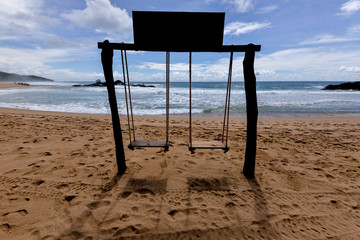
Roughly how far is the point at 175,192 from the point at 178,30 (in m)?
2.58

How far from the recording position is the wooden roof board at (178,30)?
2.96 m

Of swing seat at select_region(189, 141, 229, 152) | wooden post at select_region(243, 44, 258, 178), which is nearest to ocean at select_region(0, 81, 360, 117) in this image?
swing seat at select_region(189, 141, 229, 152)

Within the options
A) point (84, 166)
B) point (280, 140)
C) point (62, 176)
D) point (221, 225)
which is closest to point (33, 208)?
point (62, 176)

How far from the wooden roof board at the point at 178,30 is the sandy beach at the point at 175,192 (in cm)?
229

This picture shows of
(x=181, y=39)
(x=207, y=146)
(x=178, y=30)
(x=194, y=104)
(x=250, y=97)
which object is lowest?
(x=194, y=104)

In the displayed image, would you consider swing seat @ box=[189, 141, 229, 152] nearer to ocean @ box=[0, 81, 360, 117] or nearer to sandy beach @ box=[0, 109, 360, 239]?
sandy beach @ box=[0, 109, 360, 239]

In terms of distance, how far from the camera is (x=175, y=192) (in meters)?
2.98

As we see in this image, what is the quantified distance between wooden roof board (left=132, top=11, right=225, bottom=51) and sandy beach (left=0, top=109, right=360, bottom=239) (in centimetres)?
229

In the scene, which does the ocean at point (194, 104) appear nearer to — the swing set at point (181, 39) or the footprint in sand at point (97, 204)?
the swing set at point (181, 39)

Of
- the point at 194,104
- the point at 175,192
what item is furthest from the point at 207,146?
the point at 194,104

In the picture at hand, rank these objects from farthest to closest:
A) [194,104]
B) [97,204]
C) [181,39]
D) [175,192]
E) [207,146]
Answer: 1. [194,104]
2. [207,146]
3. [181,39]
4. [175,192]
5. [97,204]

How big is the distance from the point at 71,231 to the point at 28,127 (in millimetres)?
5430

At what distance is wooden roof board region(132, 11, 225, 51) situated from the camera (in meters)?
2.96

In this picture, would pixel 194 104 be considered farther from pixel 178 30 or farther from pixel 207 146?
pixel 178 30
